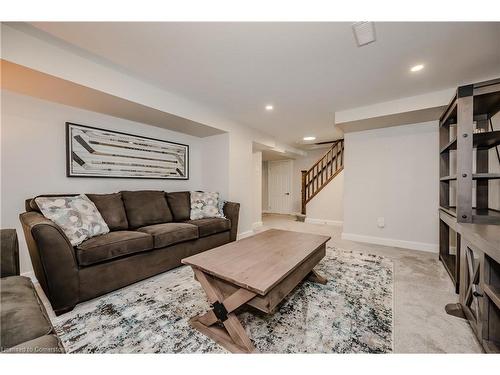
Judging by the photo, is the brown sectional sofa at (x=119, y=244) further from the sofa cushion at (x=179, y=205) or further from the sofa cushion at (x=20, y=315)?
the sofa cushion at (x=20, y=315)

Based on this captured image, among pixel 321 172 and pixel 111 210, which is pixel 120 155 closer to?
pixel 111 210

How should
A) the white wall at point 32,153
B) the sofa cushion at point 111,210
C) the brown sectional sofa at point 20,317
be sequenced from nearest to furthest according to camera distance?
the brown sectional sofa at point 20,317
the white wall at point 32,153
the sofa cushion at point 111,210

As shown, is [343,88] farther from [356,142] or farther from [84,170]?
[84,170]

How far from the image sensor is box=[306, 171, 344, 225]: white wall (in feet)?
17.3

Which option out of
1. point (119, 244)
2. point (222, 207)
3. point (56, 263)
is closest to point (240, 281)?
point (119, 244)

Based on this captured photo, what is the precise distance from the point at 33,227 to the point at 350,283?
2798 mm

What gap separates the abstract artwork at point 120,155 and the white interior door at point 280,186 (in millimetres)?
4405

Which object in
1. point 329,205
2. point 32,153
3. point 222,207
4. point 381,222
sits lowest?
point 381,222

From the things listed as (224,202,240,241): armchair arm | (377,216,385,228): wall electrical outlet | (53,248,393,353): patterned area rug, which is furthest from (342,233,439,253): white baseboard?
(224,202,240,241): armchair arm

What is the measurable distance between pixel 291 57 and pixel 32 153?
9.54ft

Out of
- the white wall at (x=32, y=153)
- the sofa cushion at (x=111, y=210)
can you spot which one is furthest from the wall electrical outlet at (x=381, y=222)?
the white wall at (x=32, y=153)

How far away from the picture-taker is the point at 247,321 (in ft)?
4.98

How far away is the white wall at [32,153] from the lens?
2066 millimetres

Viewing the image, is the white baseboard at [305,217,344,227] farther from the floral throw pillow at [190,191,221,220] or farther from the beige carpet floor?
the floral throw pillow at [190,191,221,220]
